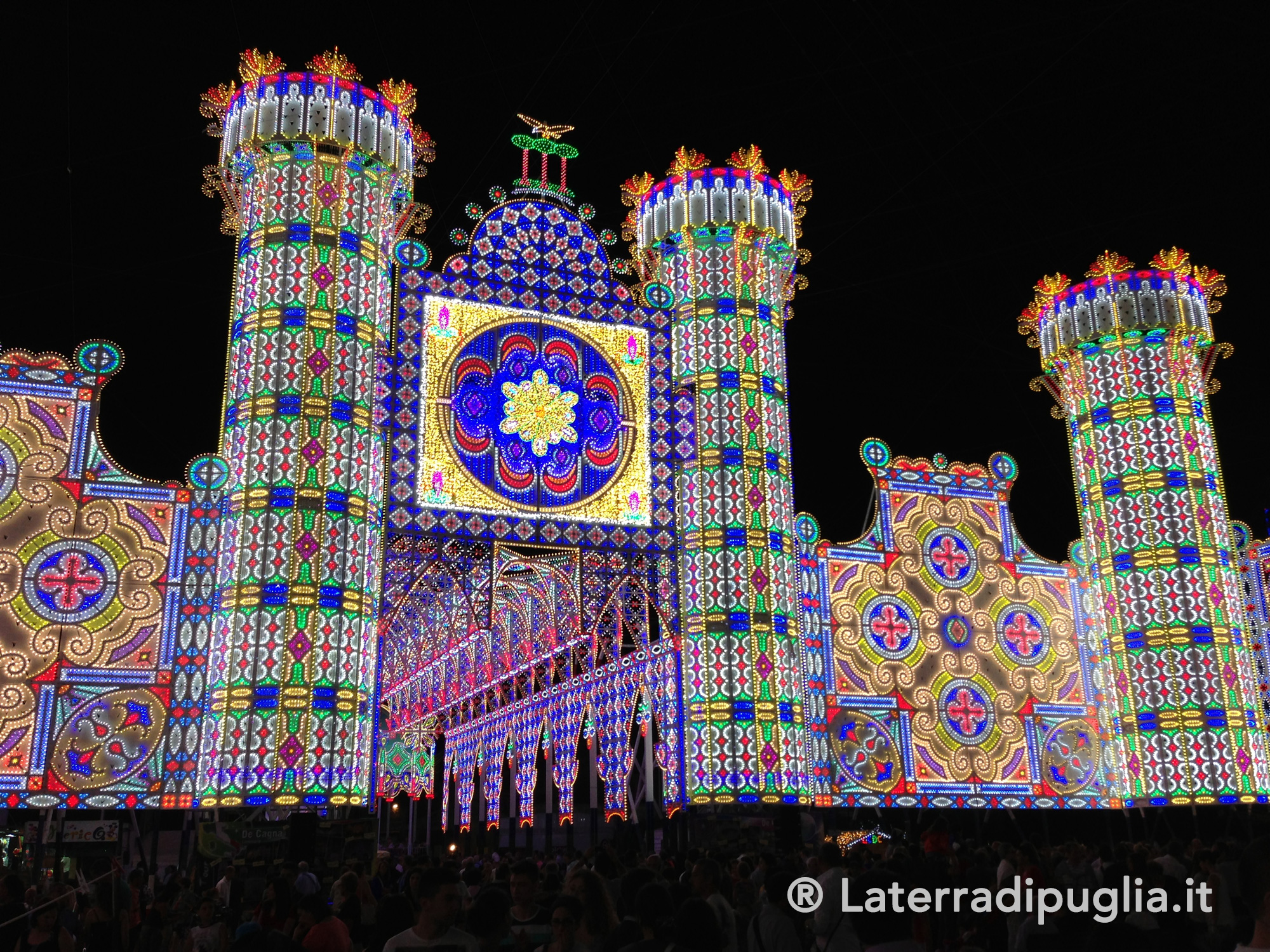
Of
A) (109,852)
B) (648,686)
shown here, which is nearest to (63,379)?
(109,852)

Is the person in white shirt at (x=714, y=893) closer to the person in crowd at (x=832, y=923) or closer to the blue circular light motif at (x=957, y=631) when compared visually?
the person in crowd at (x=832, y=923)

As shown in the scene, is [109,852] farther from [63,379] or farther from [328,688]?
[63,379]

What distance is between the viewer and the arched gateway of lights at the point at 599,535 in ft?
71.7

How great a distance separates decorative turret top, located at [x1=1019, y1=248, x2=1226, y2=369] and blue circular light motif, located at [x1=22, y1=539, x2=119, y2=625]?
20.3 m

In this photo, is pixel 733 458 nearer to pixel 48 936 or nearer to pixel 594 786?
pixel 594 786

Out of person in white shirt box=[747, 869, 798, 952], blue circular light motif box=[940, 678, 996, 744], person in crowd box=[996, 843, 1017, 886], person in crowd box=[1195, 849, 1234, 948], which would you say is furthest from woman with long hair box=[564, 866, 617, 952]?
blue circular light motif box=[940, 678, 996, 744]

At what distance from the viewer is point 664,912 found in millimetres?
6508

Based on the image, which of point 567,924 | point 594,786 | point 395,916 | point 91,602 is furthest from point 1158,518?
point 567,924

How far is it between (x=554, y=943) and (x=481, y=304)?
19.8 m

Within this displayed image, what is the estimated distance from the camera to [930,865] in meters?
12.5

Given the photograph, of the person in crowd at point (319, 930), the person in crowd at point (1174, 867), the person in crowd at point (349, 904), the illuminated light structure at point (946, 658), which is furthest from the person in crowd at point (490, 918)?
the illuminated light structure at point (946, 658)

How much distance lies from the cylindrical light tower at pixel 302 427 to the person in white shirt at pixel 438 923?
1427 cm

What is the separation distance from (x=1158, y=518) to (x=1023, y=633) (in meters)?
3.70

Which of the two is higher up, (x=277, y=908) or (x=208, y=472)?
(x=208, y=472)
